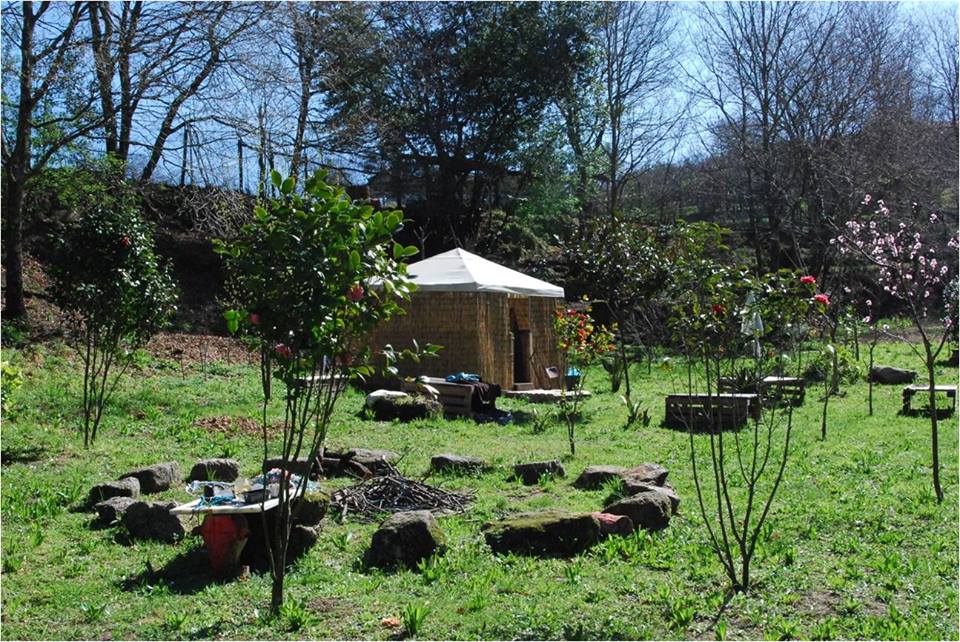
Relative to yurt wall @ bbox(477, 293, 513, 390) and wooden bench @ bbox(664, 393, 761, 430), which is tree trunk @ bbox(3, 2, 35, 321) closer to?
yurt wall @ bbox(477, 293, 513, 390)

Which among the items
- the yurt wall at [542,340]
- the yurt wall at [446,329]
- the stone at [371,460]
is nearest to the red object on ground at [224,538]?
the stone at [371,460]

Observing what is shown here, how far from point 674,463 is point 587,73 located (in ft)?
66.3

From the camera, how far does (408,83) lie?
25953 mm

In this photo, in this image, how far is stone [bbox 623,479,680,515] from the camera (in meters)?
6.61

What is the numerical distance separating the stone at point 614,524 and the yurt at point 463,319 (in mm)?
8402

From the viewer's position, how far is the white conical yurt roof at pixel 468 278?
14.6 meters

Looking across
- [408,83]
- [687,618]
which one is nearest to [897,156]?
[408,83]

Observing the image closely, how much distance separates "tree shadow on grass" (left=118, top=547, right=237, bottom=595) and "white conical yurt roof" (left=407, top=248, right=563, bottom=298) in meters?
9.04

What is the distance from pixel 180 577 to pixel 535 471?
11.8 ft

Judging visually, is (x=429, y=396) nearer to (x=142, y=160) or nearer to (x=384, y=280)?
(x=384, y=280)

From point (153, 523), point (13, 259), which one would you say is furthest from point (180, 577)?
point (13, 259)

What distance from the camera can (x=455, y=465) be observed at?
8.27 m

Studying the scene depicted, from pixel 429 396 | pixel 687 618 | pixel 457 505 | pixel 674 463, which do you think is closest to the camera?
pixel 687 618

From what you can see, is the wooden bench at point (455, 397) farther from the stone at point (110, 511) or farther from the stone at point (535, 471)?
the stone at point (110, 511)
